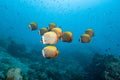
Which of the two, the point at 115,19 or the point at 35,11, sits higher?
the point at 35,11

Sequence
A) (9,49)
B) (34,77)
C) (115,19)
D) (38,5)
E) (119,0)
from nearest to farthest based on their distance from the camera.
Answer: (34,77), (9,49), (119,0), (115,19), (38,5)

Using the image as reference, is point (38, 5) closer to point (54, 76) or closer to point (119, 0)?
point (119, 0)

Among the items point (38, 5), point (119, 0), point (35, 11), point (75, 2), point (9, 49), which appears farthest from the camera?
point (35, 11)

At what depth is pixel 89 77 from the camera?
43.8ft

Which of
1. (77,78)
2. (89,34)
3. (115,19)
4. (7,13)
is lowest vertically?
(77,78)

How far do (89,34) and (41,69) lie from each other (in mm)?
5616

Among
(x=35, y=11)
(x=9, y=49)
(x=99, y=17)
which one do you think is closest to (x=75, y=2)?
(x=99, y=17)

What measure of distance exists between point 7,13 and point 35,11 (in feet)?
82.8

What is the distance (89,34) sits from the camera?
8.29m

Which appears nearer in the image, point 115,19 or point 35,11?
point 115,19

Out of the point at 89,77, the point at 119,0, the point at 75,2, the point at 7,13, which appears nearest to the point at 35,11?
the point at 7,13

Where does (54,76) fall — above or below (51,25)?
below

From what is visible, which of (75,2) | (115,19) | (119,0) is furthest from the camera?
(75,2)

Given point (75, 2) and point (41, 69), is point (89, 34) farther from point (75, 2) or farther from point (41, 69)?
point (75, 2)
